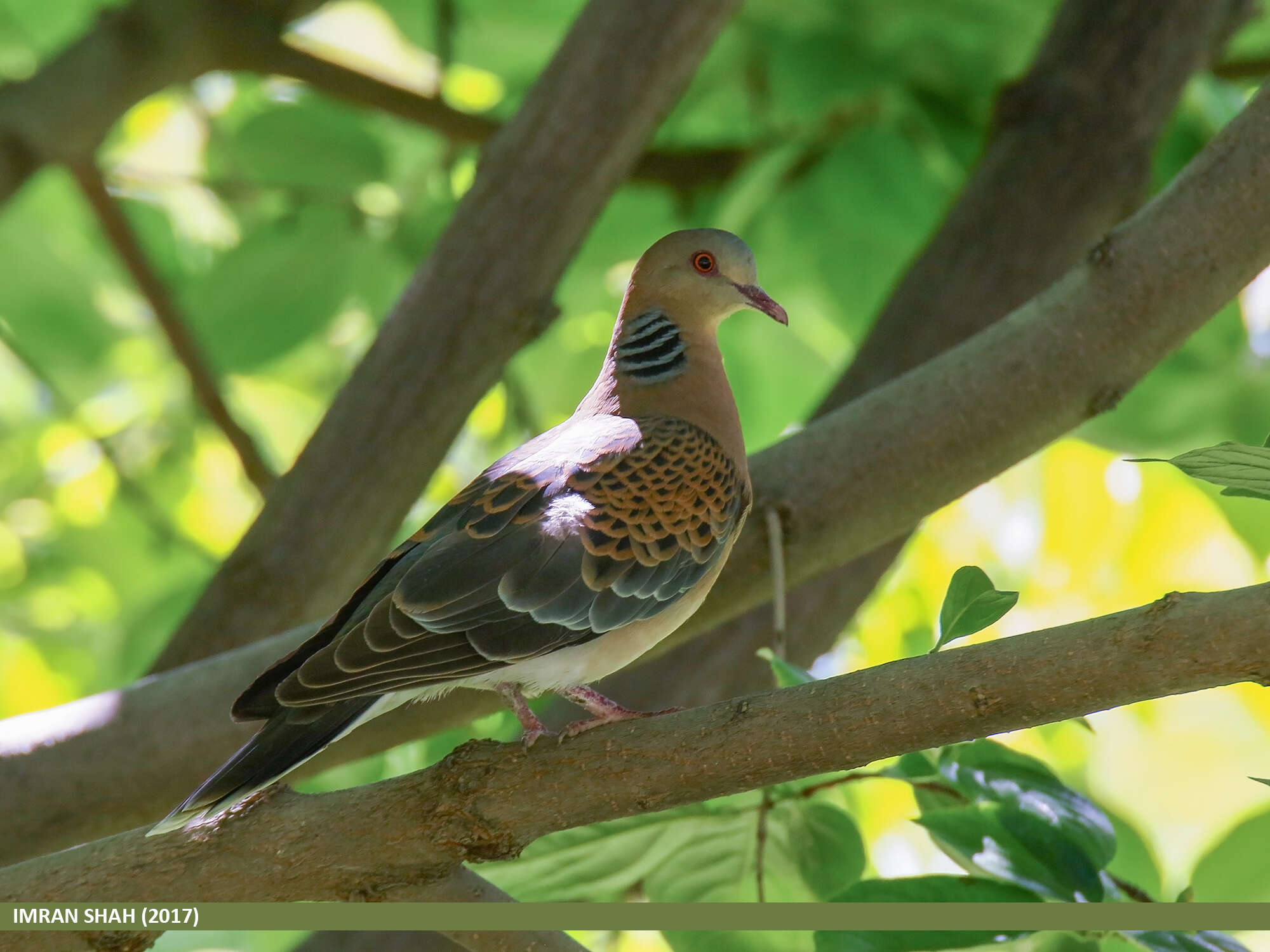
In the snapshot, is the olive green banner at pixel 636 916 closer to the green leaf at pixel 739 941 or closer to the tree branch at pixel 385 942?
the green leaf at pixel 739 941

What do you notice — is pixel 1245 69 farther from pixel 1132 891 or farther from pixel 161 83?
pixel 161 83

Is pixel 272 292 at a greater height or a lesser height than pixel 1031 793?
greater

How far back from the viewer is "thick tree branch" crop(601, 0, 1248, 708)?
235 cm

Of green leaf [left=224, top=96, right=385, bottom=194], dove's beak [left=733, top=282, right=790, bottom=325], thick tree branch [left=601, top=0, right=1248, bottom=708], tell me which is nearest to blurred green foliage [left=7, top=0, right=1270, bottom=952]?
green leaf [left=224, top=96, right=385, bottom=194]

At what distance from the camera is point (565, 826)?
1280 mm

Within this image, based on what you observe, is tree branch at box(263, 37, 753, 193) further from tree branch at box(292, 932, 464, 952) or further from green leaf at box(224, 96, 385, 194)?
tree branch at box(292, 932, 464, 952)

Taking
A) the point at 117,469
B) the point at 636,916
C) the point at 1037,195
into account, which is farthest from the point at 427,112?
the point at 636,916

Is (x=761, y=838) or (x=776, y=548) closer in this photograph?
(x=761, y=838)

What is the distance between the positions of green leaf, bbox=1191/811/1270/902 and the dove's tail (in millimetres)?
993

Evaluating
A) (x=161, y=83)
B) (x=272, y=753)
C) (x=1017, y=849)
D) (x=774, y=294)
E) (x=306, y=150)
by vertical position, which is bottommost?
(x=1017, y=849)

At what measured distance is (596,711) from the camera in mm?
1525

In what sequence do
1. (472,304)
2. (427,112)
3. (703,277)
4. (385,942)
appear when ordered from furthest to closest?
1. (427,112)
2. (385,942)
3. (472,304)
4. (703,277)

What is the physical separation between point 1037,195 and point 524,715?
1579 millimetres

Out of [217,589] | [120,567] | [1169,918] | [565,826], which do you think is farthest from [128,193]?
[1169,918]
